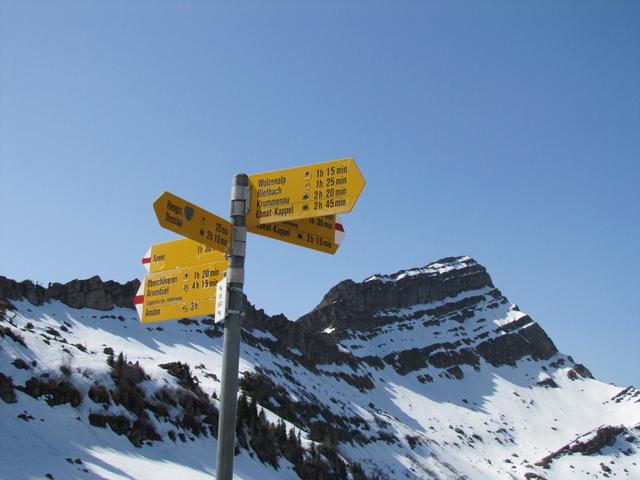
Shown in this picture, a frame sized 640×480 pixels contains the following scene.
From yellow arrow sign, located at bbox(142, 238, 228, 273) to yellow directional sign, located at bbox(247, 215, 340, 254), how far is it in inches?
19.5

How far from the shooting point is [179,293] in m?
6.53

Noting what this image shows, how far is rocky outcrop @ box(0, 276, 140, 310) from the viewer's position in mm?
76125

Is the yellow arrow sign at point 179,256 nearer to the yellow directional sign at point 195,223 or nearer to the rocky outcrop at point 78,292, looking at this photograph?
the yellow directional sign at point 195,223

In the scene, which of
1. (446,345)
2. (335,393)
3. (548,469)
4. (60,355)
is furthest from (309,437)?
(446,345)

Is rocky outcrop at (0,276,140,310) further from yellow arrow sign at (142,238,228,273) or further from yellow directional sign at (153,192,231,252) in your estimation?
yellow directional sign at (153,192,231,252)

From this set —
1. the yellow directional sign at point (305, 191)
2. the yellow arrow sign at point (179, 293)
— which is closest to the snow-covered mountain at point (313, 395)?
the yellow arrow sign at point (179, 293)

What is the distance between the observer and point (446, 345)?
17062 centimetres

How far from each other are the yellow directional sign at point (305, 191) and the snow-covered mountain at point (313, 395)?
2275cm

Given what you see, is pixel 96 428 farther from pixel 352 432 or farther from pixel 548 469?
pixel 548 469

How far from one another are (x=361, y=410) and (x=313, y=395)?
10.4 m

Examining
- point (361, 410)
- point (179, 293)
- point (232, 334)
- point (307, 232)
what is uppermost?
point (361, 410)

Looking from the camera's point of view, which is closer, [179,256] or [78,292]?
[179,256]

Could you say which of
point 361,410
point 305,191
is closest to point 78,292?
point 361,410

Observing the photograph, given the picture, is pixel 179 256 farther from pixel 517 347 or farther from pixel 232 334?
pixel 517 347
